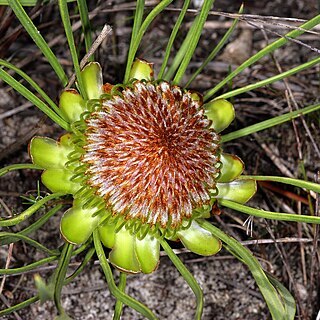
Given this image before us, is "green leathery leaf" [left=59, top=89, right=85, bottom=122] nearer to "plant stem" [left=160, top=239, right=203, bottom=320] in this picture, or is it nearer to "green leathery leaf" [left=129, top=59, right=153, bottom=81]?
"green leathery leaf" [left=129, top=59, right=153, bottom=81]

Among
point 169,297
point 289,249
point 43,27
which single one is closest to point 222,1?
point 43,27

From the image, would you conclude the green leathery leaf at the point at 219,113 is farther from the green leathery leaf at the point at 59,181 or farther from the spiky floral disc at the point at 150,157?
the green leathery leaf at the point at 59,181

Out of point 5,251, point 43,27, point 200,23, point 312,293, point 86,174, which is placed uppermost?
point 43,27

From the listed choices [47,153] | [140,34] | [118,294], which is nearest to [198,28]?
[140,34]

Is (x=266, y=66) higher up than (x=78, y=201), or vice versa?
(x=266, y=66)

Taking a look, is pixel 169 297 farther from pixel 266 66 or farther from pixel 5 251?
pixel 266 66

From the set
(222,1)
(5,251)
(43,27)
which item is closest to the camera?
(5,251)
